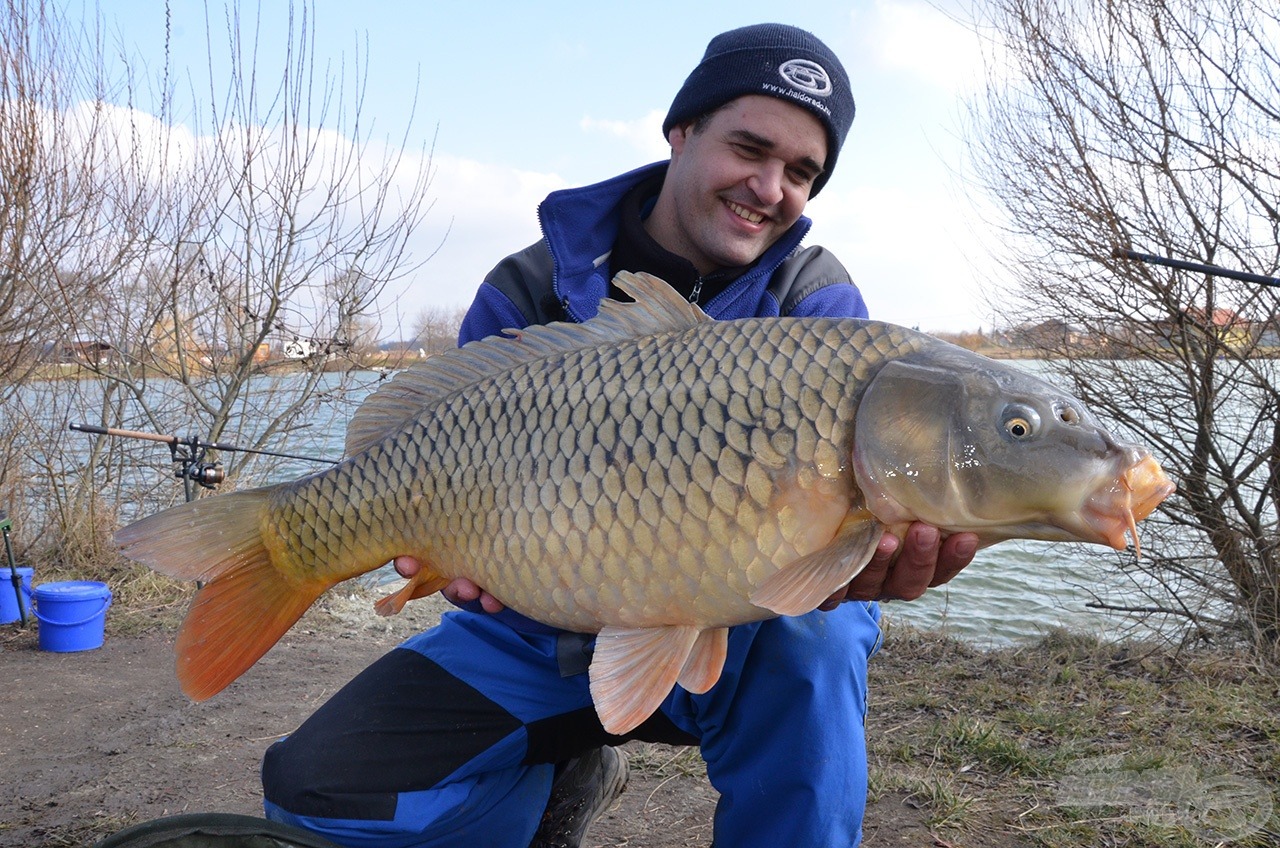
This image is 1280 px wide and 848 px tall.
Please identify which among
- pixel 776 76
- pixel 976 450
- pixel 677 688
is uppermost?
pixel 776 76

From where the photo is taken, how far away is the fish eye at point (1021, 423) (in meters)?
1.19

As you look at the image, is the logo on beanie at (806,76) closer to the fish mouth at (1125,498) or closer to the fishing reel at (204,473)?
the fish mouth at (1125,498)

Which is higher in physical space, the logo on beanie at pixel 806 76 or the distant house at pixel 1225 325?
the logo on beanie at pixel 806 76

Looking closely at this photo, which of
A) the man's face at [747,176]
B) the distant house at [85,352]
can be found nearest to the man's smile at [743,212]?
the man's face at [747,176]

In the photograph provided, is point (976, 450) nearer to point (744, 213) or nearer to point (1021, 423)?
point (1021, 423)

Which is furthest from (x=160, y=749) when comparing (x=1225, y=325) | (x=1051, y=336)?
(x=1225, y=325)

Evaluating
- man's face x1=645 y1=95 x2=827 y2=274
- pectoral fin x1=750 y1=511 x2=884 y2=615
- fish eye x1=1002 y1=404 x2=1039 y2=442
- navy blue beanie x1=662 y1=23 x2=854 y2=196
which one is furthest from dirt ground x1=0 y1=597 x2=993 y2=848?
navy blue beanie x1=662 y1=23 x2=854 y2=196

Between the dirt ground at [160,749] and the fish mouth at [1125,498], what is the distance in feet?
3.24

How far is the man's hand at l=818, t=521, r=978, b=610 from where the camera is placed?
4.18 feet

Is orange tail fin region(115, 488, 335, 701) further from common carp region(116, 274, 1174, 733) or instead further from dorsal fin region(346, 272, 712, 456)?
dorsal fin region(346, 272, 712, 456)

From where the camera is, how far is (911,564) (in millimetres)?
1325

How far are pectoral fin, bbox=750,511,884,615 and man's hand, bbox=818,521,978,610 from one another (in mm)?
35

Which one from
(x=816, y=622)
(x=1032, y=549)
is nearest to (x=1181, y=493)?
(x=1032, y=549)

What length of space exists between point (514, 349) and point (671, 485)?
1.43ft
